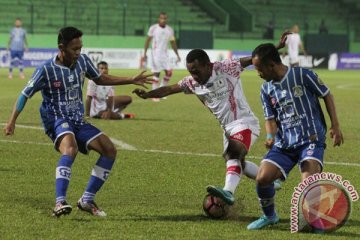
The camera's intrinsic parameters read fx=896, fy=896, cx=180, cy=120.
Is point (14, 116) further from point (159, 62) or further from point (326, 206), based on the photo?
point (159, 62)

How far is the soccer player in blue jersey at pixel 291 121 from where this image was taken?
7.73 metres

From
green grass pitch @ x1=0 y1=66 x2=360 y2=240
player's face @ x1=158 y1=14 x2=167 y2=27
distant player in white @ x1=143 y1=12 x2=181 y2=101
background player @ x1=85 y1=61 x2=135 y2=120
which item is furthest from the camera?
distant player in white @ x1=143 y1=12 x2=181 y2=101

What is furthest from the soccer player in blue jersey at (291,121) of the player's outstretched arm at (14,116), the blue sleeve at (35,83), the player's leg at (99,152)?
the player's outstretched arm at (14,116)

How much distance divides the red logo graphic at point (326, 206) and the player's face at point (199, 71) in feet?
6.24

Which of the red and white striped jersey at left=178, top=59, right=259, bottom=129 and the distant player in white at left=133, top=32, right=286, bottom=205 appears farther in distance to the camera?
the red and white striped jersey at left=178, top=59, right=259, bottom=129

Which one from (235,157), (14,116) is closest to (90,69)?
(14,116)

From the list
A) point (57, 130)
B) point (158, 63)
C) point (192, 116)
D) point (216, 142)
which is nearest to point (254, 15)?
point (158, 63)

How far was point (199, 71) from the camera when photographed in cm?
872

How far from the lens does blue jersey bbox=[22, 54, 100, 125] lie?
846cm

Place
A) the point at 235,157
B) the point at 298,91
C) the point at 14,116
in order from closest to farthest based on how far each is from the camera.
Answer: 1. the point at 298,91
2. the point at 14,116
3. the point at 235,157

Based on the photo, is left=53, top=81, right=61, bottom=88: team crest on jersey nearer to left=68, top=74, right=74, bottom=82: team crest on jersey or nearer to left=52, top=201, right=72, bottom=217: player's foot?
left=68, top=74, right=74, bottom=82: team crest on jersey

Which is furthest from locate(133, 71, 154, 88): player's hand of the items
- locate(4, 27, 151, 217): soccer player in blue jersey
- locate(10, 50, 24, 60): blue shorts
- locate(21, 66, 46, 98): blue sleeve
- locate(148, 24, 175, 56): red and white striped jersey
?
locate(10, 50, 24, 60): blue shorts

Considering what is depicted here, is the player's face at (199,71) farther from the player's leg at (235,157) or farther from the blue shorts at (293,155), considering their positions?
the blue shorts at (293,155)

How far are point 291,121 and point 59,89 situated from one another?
7.34ft
